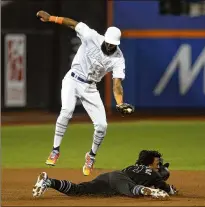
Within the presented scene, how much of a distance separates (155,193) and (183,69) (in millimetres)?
13464

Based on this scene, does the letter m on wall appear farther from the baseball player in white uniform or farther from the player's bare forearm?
the player's bare forearm

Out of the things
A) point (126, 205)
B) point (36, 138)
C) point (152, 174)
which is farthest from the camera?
point (36, 138)

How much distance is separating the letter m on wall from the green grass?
1700 mm

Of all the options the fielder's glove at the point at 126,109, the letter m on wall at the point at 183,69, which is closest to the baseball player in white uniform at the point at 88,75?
the fielder's glove at the point at 126,109

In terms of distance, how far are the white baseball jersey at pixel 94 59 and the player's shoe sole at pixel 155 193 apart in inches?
83.3

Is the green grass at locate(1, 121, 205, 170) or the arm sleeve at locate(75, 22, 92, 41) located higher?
the arm sleeve at locate(75, 22, 92, 41)

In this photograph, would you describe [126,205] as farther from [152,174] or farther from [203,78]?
[203,78]

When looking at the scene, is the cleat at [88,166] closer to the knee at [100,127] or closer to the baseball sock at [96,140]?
the baseball sock at [96,140]

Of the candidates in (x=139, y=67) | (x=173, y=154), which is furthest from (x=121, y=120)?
(x=173, y=154)

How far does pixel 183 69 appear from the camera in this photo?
922 inches

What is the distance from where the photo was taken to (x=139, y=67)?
922 inches

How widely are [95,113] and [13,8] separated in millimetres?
11964

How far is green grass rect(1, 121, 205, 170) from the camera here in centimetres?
1522

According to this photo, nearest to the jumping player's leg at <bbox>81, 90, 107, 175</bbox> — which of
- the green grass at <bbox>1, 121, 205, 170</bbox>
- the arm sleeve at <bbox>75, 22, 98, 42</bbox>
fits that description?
the arm sleeve at <bbox>75, 22, 98, 42</bbox>
